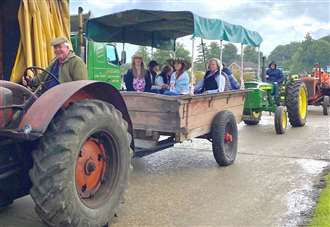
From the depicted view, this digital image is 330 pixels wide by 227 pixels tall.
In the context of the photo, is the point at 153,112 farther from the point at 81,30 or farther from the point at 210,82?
the point at 81,30

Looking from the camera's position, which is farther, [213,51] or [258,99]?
[258,99]

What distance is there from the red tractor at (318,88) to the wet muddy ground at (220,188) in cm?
552

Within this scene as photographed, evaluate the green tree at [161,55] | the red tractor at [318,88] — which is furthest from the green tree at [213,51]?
the red tractor at [318,88]

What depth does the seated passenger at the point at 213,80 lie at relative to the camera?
24.2 feet

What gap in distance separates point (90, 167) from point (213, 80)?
13.3 ft

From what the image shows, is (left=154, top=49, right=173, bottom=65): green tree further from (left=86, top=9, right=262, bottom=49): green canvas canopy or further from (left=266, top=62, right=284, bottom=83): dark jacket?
(left=266, top=62, right=284, bottom=83): dark jacket

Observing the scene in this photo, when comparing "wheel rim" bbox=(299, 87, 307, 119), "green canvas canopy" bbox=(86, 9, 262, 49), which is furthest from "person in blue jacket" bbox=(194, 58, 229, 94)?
"wheel rim" bbox=(299, 87, 307, 119)

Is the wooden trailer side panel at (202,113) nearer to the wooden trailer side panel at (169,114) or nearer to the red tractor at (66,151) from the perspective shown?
the wooden trailer side panel at (169,114)

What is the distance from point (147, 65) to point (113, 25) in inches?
44.0

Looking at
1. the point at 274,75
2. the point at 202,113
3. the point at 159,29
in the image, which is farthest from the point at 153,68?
the point at 274,75

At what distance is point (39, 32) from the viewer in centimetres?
772

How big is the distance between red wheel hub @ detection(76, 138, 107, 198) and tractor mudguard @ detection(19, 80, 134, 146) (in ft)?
1.31

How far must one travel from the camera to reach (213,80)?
7.51 m

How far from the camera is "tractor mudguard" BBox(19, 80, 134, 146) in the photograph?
3398 millimetres
